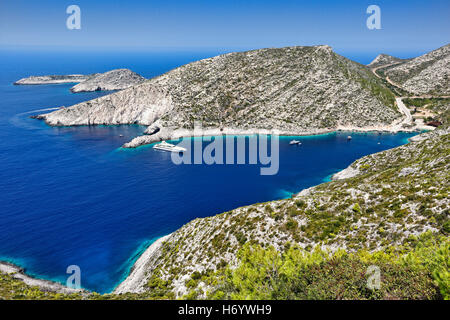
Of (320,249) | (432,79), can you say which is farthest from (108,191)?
(432,79)

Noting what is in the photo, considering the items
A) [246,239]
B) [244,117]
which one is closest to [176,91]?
[244,117]

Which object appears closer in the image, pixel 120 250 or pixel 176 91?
pixel 120 250


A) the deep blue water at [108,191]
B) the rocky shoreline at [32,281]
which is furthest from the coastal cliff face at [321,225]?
the deep blue water at [108,191]

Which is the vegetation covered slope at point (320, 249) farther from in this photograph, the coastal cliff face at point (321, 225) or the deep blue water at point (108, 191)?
the deep blue water at point (108, 191)
